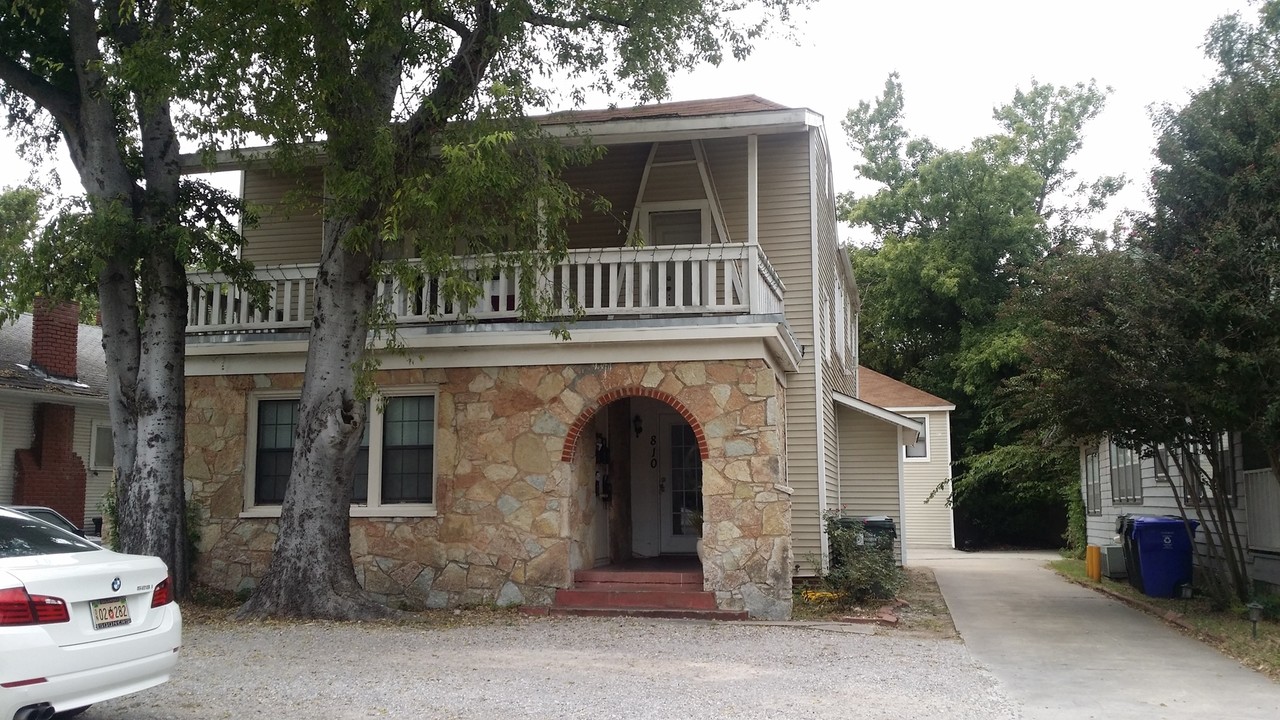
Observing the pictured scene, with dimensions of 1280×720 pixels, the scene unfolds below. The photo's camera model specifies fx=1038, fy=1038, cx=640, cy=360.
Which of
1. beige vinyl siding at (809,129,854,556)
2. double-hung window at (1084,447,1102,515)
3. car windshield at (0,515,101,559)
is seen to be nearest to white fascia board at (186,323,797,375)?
beige vinyl siding at (809,129,854,556)

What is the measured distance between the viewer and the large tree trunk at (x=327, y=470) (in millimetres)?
10398

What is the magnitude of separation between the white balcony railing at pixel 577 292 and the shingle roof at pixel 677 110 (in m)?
2.12

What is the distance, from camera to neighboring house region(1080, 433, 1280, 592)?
12.4m

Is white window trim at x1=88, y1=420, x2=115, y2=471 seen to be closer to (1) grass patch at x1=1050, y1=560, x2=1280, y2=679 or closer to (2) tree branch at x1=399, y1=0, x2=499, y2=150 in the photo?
(2) tree branch at x1=399, y1=0, x2=499, y2=150

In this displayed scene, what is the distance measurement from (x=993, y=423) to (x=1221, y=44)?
18844 millimetres

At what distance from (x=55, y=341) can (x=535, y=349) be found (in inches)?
520

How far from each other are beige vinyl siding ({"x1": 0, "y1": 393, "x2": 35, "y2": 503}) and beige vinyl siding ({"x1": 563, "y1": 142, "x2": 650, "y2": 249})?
1147 cm

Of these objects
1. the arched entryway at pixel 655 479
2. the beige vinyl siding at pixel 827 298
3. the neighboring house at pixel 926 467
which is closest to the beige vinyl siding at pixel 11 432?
the arched entryway at pixel 655 479

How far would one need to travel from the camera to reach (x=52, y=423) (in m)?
19.6

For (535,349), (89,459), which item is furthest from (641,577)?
(89,459)

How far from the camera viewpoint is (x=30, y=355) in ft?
66.9

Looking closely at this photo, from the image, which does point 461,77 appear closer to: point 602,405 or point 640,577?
point 602,405

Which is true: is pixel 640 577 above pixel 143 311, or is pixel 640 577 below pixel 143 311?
below

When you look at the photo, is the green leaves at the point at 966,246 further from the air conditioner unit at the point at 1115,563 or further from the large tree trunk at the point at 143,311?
the large tree trunk at the point at 143,311
